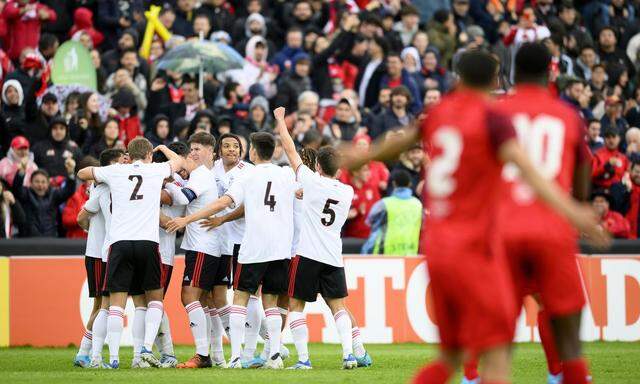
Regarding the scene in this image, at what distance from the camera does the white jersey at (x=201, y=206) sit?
14516 millimetres

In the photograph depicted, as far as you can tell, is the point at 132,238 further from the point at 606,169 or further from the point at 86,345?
the point at 606,169

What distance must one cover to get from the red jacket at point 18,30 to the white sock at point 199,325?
10.2 meters

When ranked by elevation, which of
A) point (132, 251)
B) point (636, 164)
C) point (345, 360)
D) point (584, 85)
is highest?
point (584, 85)

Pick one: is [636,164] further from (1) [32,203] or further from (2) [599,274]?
(1) [32,203]

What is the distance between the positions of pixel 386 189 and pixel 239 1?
737 centimetres

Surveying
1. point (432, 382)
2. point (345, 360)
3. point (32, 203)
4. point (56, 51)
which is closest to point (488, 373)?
point (432, 382)

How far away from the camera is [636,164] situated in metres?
21.7

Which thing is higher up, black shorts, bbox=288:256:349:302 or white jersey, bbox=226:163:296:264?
white jersey, bbox=226:163:296:264

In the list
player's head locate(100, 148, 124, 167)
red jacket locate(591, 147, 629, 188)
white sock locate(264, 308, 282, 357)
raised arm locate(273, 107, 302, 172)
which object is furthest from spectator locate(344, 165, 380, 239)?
raised arm locate(273, 107, 302, 172)

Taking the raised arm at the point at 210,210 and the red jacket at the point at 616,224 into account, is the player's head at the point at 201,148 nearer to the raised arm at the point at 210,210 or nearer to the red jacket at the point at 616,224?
the raised arm at the point at 210,210

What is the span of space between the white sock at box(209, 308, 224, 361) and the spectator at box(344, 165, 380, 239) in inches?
218

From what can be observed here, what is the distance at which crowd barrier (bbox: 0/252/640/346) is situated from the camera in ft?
59.8

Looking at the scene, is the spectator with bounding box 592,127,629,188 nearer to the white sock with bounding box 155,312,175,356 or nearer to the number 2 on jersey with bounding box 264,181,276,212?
the number 2 on jersey with bounding box 264,181,276,212

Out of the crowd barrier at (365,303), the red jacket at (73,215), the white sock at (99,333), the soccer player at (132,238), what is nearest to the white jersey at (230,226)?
the soccer player at (132,238)
